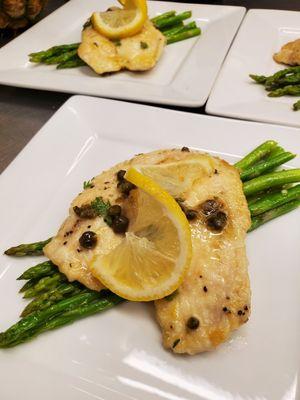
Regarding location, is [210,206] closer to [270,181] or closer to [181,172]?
[181,172]

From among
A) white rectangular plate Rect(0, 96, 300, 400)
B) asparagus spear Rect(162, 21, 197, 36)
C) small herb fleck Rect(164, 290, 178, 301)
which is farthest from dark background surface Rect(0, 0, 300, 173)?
small herb fleck Rect(164, 290, 178, 301)

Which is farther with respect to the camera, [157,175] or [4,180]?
[4,180]

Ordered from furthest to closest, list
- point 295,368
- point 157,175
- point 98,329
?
point 157,175
point 98,329
point 295,368

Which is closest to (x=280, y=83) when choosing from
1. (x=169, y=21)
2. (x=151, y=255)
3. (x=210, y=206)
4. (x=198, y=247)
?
(x=169, y=21)

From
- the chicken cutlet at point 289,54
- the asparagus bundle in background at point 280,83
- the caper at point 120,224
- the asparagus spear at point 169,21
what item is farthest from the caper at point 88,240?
the asparagus spear at point 169,21

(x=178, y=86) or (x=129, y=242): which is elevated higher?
(x=129, y=242)

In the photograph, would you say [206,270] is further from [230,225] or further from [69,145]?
[69,145]

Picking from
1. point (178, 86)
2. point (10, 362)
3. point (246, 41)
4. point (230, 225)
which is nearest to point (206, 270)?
point (230, 225)

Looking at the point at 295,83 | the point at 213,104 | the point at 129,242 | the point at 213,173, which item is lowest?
the point at 295,83
